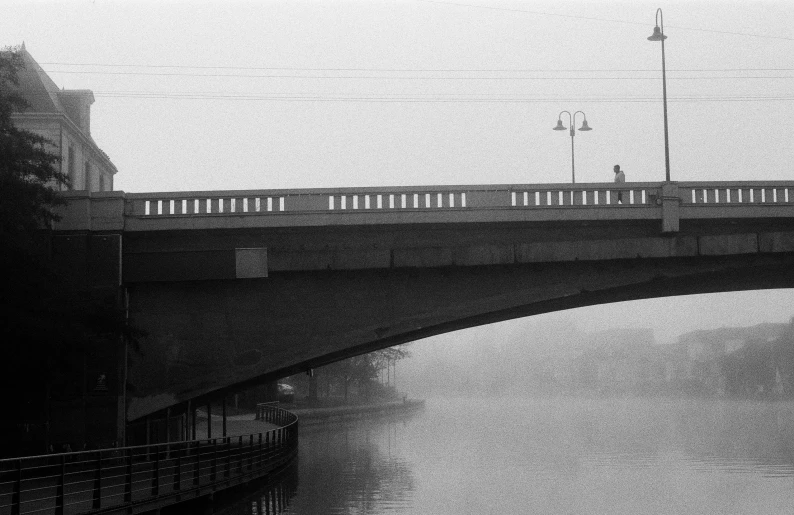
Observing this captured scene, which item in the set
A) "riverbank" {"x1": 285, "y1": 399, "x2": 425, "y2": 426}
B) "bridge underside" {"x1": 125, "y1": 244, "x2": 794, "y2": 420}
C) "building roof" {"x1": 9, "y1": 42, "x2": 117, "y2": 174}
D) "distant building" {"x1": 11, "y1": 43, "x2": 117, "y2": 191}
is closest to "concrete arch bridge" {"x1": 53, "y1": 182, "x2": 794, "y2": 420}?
"bridge underside" {"x1": 125, "y1": 244, "x2": 794, "y2": 420}

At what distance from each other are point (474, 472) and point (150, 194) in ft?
43.9

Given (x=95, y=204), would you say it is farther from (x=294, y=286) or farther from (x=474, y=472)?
(x=474, y=472)

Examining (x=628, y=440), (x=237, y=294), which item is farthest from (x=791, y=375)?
(x=237, y=294)

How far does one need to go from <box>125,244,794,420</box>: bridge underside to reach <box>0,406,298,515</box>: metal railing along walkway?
2.63m

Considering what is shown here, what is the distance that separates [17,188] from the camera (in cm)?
2442

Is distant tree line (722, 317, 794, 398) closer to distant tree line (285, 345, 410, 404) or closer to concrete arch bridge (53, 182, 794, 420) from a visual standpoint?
distant tree line (285, 345, 410, 404)

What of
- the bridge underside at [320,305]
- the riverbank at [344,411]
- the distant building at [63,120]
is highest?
the distant building at [63,120]

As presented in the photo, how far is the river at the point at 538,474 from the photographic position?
24.7 metres

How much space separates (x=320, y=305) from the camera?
2909cm

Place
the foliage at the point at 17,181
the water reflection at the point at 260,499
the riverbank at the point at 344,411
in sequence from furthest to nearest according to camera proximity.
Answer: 1. the riverbank at the point at 344,411
2. the foliage at the point at 17,181
3. the water reflection at the point at 260,499

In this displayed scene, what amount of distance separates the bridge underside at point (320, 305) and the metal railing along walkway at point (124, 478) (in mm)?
2631

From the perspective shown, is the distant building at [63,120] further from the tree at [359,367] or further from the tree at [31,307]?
the tree at [359,367]

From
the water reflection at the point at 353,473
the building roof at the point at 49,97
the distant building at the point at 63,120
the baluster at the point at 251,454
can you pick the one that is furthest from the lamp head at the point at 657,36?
the building roof at the point at 49,97

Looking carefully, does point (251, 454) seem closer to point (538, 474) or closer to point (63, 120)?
point (538, 474)
